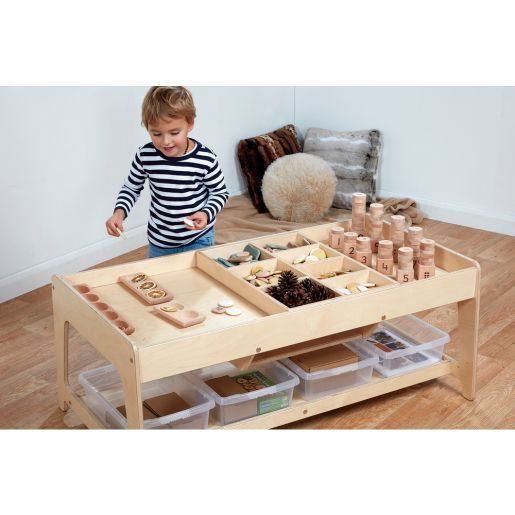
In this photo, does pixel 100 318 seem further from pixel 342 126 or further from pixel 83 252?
pixel 342 126

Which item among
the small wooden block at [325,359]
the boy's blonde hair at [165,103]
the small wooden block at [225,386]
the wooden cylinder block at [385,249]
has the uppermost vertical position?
the boy's blonde hair at [165,103]

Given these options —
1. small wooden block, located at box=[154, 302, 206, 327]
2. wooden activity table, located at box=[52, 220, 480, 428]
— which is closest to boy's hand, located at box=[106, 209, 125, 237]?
wooden activity table, located at box=[52, 220, 480, 428]

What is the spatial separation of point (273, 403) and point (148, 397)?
33cm

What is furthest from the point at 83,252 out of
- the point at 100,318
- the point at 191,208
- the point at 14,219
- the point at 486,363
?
the point at 486,363

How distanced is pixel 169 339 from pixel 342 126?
2.55 m

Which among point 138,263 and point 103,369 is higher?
point 138,263

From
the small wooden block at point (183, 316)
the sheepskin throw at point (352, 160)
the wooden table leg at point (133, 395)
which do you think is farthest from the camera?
the sheepskin throw at point (352, 160)

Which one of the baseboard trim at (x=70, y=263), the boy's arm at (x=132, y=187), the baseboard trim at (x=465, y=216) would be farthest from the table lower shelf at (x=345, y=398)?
the baseboard trim at (x=465, y=216)

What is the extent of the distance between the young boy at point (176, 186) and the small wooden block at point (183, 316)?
0.34m

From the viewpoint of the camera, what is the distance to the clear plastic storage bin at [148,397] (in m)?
1.96

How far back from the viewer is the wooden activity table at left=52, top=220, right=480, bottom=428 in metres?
1.81

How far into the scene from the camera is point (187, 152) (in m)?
2.36

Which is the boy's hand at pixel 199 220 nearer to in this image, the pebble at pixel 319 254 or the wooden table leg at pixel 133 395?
the pebble at pixel 319 254

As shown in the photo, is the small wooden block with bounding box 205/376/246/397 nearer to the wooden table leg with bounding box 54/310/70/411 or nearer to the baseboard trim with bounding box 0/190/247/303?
the wooden table leg with bounding box 54/310/70/411
